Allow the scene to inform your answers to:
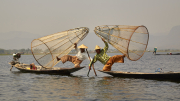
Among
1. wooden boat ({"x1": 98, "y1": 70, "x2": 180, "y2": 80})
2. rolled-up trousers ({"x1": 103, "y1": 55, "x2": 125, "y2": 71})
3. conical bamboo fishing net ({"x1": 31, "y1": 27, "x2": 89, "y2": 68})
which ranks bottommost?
wooden boat ({"x1": 98, "y1": 70, "x2": 180, "y2": 80})

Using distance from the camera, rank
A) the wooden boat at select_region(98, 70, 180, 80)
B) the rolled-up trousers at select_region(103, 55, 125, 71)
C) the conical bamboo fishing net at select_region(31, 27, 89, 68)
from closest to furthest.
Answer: the wooden boat at select_region(98, 70, 180, 80) → the rolled-up trousers at select_region(103, 55, 125, 71) → the conical bamboo fishing net at select_region(31, 27, 89, 68)

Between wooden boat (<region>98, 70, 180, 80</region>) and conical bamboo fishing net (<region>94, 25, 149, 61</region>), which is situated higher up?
conical bamboo fishing net (<region>94, 25, 149, 61</region>)

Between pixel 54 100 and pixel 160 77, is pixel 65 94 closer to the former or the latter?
pixel 54 100

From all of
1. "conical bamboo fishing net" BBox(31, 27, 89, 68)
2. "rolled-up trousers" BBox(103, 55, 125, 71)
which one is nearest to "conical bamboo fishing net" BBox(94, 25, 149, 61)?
"rolled-up trousers" BBox(103, 55, 125, 71)

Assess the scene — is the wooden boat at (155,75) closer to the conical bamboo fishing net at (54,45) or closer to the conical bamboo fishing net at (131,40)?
the conical bamboo fishing net at (131,40)

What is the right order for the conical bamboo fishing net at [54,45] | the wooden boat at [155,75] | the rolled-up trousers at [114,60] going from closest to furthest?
the wooden boat at [155,75] < the rolled-up trousers at [114,60] < the conical bamboo fishing net at [54,45]

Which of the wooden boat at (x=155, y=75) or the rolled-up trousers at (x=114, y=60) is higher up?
the rolled-up trousers at (x=114, y=60)

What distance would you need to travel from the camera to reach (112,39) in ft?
46.6

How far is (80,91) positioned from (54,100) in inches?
77.8

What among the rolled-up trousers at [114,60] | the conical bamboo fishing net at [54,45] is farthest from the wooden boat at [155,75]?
the conical bamboo fishing net at [54,45]

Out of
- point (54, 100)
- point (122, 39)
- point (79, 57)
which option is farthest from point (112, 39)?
point (54, 100)

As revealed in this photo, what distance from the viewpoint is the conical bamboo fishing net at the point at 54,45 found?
1584 centimetres

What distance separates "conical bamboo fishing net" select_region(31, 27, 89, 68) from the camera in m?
15.8

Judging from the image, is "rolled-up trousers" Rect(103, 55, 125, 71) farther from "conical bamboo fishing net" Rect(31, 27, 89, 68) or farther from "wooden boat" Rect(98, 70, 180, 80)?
"conical bamboo fishing net" Rect(31, 27, 89, 68)
